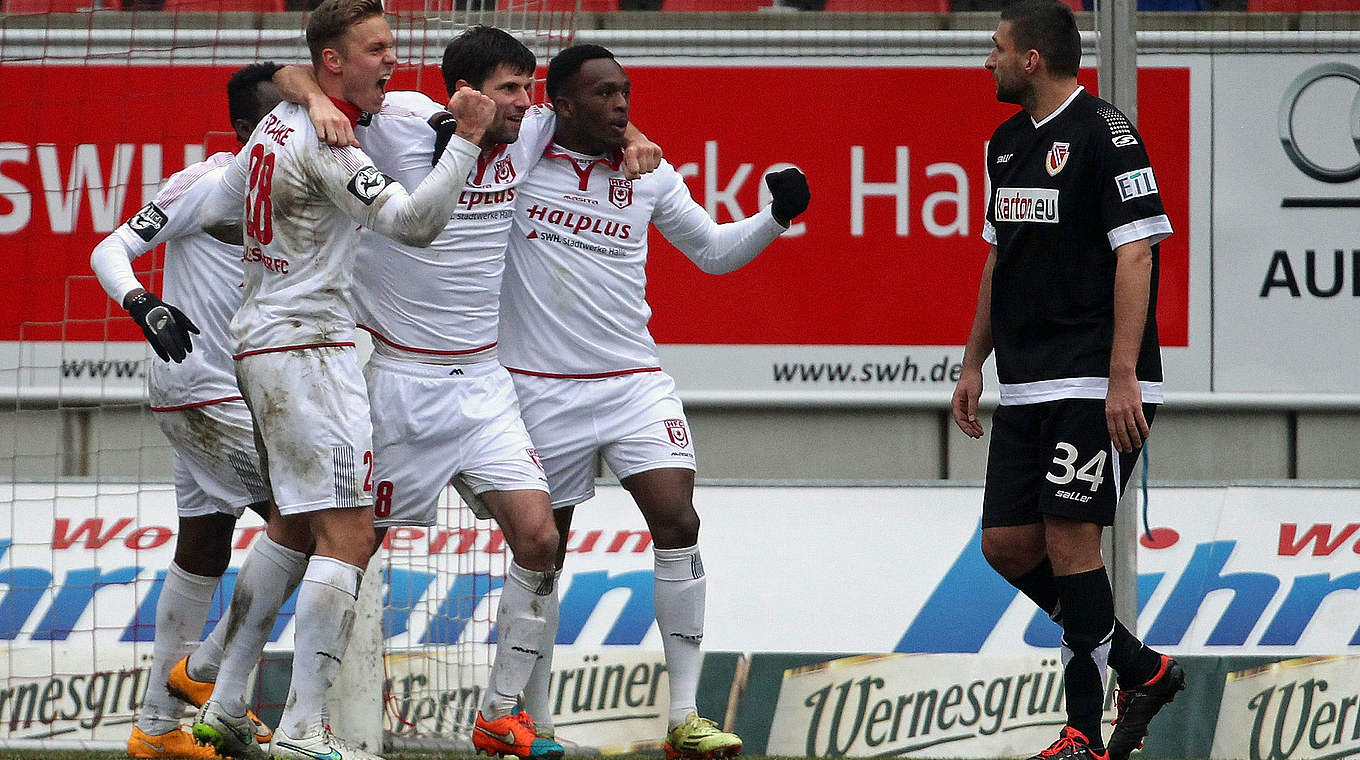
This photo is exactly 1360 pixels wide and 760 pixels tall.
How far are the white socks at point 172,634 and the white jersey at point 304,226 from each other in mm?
1166

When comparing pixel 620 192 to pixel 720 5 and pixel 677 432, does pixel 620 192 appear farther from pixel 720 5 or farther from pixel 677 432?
pixel 720 5

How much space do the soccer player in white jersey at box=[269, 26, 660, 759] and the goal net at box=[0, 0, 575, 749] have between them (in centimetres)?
98

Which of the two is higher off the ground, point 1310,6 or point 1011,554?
point 1310,6

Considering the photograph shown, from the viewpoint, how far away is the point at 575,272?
4.49 metres

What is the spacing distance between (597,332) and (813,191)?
3.33 meters

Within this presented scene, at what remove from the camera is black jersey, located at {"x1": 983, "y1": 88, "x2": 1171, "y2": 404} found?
12.8 feet

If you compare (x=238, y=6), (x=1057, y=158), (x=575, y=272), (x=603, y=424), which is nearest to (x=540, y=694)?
(x=603, y=424)

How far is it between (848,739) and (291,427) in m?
2.54

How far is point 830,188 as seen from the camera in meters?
7.65

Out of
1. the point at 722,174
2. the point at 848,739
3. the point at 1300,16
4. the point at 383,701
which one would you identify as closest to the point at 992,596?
the point at 848,739

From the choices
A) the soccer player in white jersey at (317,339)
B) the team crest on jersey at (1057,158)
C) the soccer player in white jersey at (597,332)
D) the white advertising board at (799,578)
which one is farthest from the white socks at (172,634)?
the team crest on jersey at (1057,158)

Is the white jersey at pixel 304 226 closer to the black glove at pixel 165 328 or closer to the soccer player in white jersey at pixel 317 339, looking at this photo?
the soccer player in white jersey at pixel 317 339

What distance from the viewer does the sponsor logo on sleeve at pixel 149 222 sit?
4.48 m

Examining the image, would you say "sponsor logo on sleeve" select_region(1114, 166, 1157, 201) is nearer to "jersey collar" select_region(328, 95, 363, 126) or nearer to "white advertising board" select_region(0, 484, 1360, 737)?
"jersey collar" select_region(328, 95, 363, 126)
